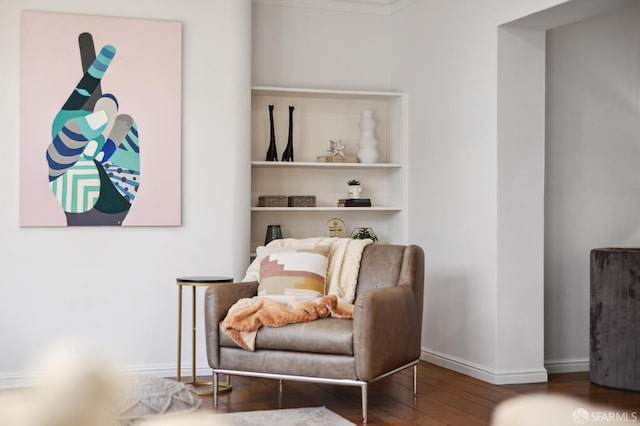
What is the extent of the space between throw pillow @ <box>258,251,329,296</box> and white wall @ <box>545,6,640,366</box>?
1.66m

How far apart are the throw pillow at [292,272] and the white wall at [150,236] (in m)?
0.74

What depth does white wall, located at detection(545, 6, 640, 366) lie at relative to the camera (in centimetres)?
518

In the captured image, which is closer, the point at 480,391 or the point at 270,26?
the point at 480,391

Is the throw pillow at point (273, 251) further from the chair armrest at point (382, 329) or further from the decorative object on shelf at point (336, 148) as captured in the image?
the decorative object on shelf at point (336, 148)

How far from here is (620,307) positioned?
463 centimetres

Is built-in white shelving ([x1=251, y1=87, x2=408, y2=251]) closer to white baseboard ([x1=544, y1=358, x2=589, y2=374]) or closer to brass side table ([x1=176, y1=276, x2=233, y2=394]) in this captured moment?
brass side table ([x1=176, y1=276, x2=233, y2=394])

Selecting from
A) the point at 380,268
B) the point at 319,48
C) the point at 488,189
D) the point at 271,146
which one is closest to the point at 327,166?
the point at 271,146

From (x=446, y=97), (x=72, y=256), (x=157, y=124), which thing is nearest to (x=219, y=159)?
(x=157, y=124)

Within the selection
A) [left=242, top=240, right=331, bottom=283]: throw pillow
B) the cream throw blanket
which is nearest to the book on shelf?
the cream throw blanket

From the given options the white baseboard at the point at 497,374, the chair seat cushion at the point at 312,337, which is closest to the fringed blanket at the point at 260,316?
the chair seat cushion at the point at 312,337

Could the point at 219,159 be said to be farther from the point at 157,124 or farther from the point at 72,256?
the point at 72,256

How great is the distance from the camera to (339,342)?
393 centimetres

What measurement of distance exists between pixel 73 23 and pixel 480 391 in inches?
132

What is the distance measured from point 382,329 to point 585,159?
214 centimetres
